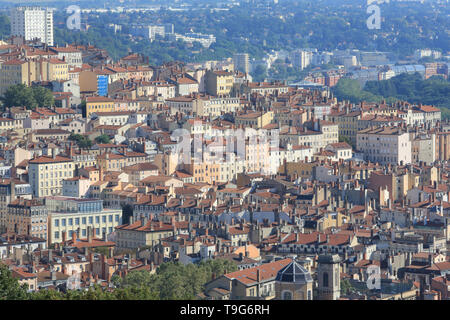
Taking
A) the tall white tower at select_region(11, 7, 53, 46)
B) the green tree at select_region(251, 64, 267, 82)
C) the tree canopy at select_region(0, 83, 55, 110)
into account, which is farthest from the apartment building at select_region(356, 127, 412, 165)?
the green tree at select_region(251, 64, 267, 82)

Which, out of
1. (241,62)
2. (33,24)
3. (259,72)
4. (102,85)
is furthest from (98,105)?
(241,62)

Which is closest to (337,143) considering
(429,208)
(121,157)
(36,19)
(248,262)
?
(121,157)

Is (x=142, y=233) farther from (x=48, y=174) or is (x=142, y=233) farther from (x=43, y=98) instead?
(x=43, y=98)

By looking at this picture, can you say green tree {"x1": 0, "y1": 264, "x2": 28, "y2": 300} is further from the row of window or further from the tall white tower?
the tall white tower

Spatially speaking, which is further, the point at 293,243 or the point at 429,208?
the point at 429,208
